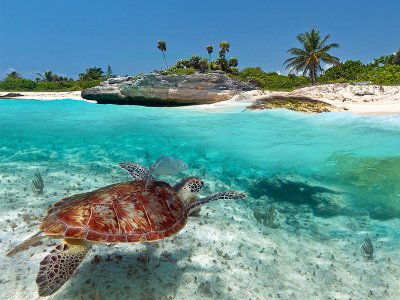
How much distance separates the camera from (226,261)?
4.28 meters

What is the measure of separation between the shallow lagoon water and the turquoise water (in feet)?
0.13

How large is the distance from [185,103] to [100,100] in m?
10.2

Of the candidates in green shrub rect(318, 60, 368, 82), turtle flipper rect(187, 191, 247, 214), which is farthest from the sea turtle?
green shrub rect(318, 60, 368, 82)

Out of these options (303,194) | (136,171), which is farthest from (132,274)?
(303,194)

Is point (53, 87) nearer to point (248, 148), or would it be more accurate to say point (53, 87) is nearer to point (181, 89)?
point (181, 89)

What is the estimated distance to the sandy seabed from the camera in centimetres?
350

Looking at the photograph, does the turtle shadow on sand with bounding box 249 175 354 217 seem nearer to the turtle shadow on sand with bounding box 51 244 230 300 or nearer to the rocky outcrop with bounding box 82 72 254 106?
the turtle shadow on sand with bounding box 51 244 230 300

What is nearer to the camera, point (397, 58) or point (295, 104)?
point (295, 104)

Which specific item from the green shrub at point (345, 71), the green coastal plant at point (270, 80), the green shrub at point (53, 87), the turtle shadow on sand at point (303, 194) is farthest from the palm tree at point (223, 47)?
the turtle shadow on sand at point (303, 194)

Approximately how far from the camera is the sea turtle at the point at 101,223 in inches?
114

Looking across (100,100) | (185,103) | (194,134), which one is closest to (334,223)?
(194,134)

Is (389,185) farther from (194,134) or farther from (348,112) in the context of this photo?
(348,112)

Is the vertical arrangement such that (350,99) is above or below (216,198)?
above

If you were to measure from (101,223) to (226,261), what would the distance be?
2.02 m
